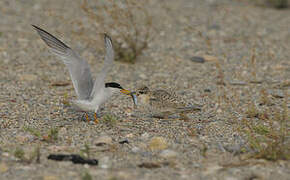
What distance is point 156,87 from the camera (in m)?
6.21

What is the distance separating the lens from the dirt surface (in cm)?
367

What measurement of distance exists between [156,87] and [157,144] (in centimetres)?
216

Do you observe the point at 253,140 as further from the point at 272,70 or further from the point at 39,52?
the point at 39,52

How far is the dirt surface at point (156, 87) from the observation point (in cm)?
367

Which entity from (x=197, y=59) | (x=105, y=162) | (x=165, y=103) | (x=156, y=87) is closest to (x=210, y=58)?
(x=197, y=59)

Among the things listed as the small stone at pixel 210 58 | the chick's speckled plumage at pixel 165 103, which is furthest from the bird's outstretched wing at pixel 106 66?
the small stone at pixel 210 58

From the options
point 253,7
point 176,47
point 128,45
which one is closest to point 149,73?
point 128,45

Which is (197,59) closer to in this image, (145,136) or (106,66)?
(145,136)

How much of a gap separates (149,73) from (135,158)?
10.0ft

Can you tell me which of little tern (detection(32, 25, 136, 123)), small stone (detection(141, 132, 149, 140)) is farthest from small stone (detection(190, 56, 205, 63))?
small stone (detection(141, 132, 149, 140))

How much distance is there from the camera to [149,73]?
680cm

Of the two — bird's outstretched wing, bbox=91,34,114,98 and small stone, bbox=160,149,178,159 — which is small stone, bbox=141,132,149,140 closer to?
small stone, bbox=160,149,178,159

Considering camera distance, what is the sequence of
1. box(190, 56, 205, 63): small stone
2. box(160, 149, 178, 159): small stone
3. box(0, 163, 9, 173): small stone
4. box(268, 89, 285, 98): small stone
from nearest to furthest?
box(0, 163, 9, 173): small stone
box(160, 149, 178, 159): small stone
box(268, 89, 285, 98): small stone
box(190, 56, 205, 63): small stone

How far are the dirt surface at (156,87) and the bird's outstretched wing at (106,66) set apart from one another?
1.09 feet
